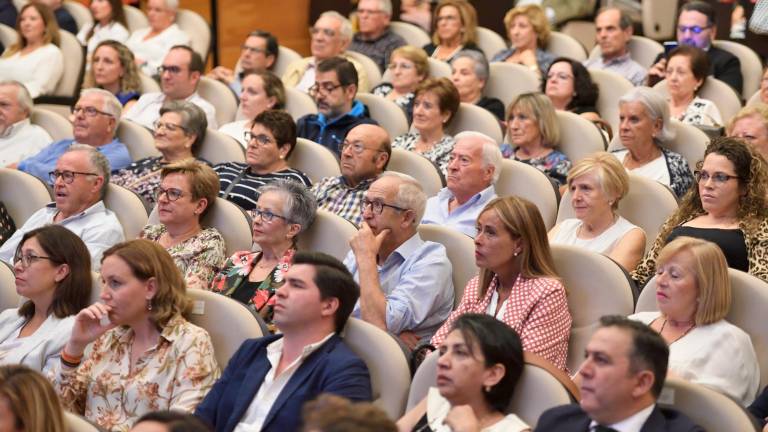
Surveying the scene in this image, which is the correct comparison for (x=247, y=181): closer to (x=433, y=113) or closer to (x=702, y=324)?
(x=433, y=113)

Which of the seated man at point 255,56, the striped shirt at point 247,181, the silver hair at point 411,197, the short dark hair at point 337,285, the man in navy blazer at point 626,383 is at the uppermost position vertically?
the man in navy blazer at point 626,383

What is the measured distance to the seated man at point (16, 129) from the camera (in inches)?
246

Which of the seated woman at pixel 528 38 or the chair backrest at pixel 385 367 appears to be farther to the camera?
the seated woman at pixel 528 38

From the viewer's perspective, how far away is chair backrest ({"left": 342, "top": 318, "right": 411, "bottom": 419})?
335 centimetres

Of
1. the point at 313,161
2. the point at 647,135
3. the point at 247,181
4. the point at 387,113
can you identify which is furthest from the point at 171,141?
the point at 647,135

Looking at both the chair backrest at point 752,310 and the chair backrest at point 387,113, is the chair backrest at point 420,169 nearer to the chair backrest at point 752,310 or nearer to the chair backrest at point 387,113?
the chair backrest at point 387,113

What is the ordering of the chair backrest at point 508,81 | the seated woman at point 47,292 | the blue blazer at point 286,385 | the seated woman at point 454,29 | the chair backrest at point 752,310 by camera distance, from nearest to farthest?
the blue blazer at point 286,385, the chair backrest at point 752,310, the seated woman at point 47,292, the chair backrest at point 508,81, the seated woman at point 454,29

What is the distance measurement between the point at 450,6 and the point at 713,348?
4.91 m

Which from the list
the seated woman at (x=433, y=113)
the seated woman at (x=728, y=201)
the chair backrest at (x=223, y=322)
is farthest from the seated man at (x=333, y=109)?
the chair backrest at (x=223, y=322)

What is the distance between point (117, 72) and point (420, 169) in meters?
2.66

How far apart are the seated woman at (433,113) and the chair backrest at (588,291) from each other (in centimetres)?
217

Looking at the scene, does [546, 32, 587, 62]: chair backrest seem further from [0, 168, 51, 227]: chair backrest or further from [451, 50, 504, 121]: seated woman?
[0, 168, 51, 227]: chair backrest

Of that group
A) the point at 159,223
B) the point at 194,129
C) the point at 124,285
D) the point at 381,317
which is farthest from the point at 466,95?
the point at 124,285

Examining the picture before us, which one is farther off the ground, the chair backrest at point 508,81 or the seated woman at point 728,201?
the seated woman at point 728,201
